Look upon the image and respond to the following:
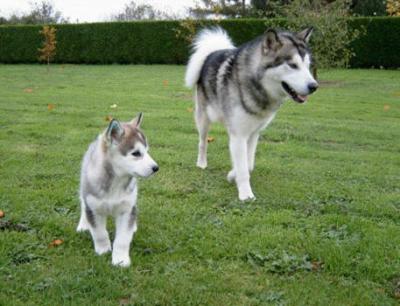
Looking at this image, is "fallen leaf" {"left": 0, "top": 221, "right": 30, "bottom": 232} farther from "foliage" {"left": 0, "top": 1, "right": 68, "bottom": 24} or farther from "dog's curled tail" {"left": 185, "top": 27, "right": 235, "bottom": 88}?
"foliage" {"left": 0, "top": 1, "right": 68, "bottom": 24}

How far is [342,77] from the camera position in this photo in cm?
1798

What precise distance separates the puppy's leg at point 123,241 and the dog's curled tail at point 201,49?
2774 millimetres

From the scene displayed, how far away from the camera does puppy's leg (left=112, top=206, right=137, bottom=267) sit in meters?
3.45

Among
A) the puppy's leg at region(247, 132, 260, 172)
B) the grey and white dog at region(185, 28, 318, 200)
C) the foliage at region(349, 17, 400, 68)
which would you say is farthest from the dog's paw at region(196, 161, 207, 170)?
the foliage at region(349, 17, 400, 68)

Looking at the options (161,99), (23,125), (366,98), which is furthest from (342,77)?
(23,125)

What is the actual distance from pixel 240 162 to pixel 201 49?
1.69m

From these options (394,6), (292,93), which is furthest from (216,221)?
(394,6)

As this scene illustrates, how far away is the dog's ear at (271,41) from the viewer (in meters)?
4.63

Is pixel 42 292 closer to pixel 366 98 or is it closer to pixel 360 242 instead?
pixel 360 242

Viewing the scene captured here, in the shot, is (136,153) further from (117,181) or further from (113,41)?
(113,41)

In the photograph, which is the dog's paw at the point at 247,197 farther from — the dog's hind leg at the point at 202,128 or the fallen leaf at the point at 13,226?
the fallen leaf at the point at 13,226

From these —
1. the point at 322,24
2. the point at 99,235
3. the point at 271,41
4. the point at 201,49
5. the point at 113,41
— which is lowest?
the point at 99,235

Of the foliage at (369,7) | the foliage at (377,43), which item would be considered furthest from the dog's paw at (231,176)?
the foliage at (369,7)

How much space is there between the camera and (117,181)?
3477 mm
